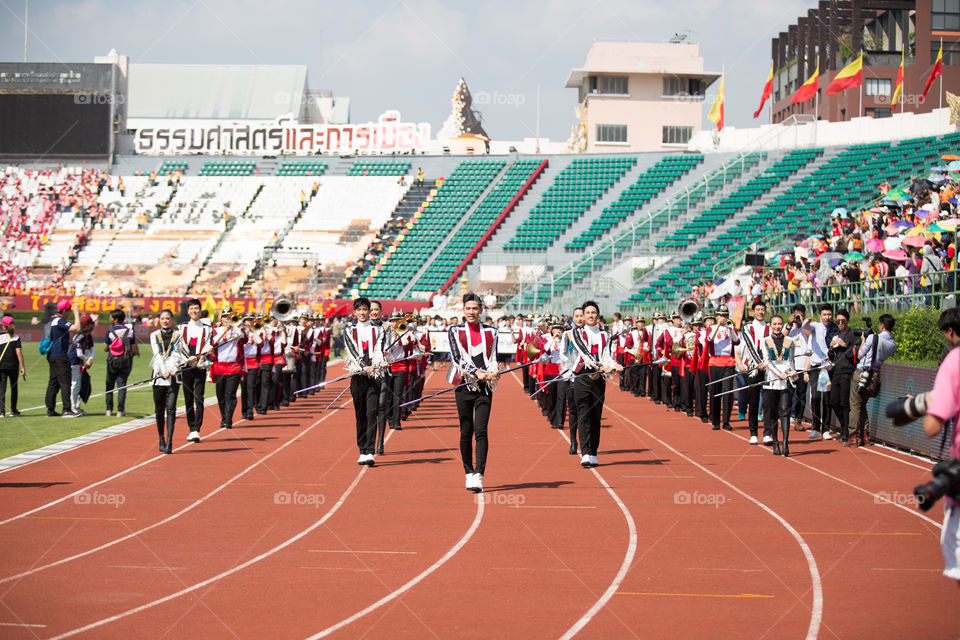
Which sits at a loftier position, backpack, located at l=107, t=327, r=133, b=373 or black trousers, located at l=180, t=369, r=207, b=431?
backpack, located at l=107, t=327, r=133, b=373

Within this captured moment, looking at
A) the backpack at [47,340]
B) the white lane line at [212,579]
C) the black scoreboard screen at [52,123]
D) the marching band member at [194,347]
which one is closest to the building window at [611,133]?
the black scoreboard screen at [52,123]

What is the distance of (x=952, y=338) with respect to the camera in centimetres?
555

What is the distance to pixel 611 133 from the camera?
6331 cm

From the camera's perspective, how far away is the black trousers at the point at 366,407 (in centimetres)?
1266

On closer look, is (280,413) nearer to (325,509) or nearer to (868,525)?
(325,509)

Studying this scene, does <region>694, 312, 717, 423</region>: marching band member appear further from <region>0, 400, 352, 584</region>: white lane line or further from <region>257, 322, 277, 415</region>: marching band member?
<region>0, 400, 352, 584</region>: white lane line

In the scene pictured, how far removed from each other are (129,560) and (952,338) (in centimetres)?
557

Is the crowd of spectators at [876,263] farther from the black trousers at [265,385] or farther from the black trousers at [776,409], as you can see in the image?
the black trousers at [265,385]

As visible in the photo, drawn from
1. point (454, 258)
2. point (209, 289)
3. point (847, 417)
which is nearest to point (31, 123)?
point (209, 289)

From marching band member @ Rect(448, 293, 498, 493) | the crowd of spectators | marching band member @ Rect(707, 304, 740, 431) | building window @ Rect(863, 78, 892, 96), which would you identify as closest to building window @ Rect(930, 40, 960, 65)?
building window @ Rect(863, 78, 892, 96)

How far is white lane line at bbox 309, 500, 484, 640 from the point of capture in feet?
19.9

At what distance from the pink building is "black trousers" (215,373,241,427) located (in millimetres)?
48553

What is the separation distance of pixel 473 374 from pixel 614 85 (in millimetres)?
55348

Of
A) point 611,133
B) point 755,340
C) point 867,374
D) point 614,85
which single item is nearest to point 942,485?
point 867,374
